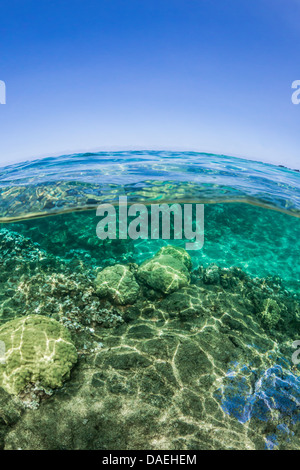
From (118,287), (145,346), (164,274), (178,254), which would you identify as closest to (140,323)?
(145,346)

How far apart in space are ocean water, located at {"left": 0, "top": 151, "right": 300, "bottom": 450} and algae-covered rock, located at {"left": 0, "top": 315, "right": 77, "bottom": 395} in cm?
2

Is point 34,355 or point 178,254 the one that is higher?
point 178,254

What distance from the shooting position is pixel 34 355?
4.39m

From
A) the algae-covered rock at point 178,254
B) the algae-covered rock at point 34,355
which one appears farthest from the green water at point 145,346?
the algae-covered rock at point 178,254

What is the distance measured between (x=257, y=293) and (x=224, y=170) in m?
9.08

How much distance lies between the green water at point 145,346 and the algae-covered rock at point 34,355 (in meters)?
0.24

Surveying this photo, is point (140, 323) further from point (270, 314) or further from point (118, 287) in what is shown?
point (270, 314)

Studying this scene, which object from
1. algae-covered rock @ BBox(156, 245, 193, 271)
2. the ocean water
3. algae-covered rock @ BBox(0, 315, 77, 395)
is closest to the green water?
the ocean water

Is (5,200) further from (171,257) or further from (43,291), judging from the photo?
(171,257)

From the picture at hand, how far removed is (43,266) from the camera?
945 centimetres

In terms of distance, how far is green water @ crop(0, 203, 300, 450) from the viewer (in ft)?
12.5

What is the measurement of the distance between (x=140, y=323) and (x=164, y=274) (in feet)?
6.56

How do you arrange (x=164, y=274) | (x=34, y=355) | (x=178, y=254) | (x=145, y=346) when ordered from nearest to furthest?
(x=34, y=355), (x=145, y=346), (x=164, y=274), (x=178, y=254)
